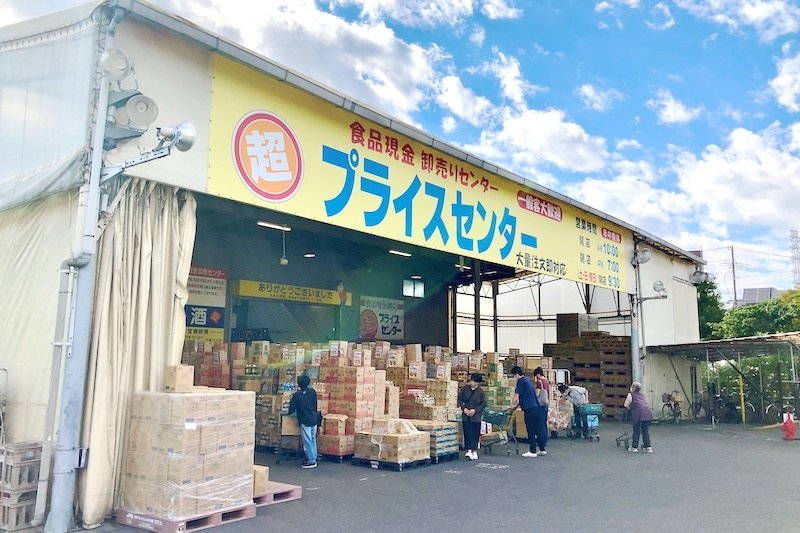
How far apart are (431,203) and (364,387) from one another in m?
3.77

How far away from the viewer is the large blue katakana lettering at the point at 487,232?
43.1ft

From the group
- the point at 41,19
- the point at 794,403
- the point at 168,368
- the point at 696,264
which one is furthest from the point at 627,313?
the point at 41,19

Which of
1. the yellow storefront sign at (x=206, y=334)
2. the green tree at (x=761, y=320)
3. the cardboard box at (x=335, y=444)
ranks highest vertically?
the green tree at (x=761, y=320)

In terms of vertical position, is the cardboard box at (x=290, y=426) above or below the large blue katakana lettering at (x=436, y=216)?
below

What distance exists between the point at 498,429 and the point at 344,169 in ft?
23.3

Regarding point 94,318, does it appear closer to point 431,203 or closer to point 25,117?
point 25,117

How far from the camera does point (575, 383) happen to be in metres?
21.5

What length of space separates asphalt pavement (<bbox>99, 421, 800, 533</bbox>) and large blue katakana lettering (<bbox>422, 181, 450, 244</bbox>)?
4.32 m

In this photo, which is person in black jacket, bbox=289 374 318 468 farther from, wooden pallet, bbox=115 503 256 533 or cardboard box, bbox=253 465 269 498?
wooden pallet, bbox=115 503 256 533

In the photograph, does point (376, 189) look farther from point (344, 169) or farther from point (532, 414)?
point (532, 414)

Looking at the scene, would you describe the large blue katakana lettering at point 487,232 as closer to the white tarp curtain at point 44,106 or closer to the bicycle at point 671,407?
the white tarp curtain at point 44,106

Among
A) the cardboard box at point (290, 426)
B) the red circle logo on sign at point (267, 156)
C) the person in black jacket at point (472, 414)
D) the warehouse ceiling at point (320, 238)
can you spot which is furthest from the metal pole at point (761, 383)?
the red circle logo on sign at point (267, 156)

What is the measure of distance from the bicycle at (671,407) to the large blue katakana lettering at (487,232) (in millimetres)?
11123

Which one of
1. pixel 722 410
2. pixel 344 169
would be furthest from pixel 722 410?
pixel 344 169
